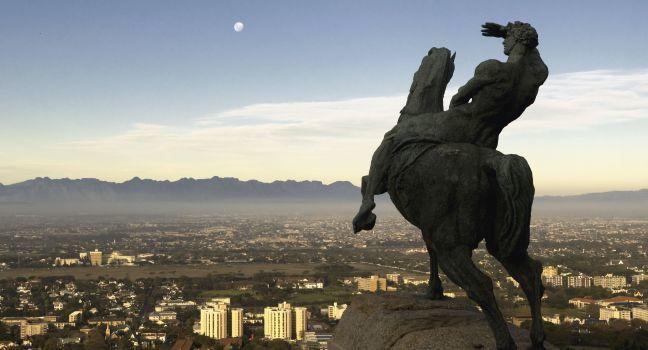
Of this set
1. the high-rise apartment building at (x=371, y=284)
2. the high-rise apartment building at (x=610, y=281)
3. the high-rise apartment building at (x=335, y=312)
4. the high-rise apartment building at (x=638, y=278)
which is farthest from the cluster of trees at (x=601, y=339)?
the high-rise apartment building at (x=638, y=278)

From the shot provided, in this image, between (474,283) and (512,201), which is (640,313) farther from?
(512,201)

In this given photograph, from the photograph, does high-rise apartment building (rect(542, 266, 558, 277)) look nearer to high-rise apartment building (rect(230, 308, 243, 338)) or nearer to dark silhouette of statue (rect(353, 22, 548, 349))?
high-rise apartment building (rect(230, 308, 243, 338))

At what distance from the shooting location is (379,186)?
5.70m

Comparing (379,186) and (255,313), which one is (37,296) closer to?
(255,313)

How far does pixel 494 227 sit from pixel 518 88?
3.43 ft

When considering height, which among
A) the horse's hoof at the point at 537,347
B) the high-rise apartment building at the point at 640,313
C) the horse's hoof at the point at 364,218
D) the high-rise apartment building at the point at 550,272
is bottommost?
the high-rise apartment building at the point at 640,313

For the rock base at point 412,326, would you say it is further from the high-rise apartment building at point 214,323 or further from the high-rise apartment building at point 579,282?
the high-rise apartment building at point 579,282

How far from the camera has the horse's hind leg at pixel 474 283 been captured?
5281 millimetres

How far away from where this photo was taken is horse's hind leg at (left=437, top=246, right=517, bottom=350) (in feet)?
17.3

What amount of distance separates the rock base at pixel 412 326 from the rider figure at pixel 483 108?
0.86 m

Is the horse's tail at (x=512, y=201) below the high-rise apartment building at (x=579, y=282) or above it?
above

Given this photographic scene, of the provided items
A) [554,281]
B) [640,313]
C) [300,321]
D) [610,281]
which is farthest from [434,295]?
[610,281]

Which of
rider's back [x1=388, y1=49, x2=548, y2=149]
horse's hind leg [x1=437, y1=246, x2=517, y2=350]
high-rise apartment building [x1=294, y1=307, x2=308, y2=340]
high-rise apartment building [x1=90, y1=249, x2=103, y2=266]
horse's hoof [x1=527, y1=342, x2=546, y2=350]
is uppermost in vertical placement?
rider's back [x1=388, y1=49, x2=548, y2=149]

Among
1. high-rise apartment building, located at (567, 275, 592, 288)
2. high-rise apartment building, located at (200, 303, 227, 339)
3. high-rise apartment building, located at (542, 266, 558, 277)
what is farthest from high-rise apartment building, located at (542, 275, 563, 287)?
high-rise apartment building, located at (200, 303, 227, 339)
